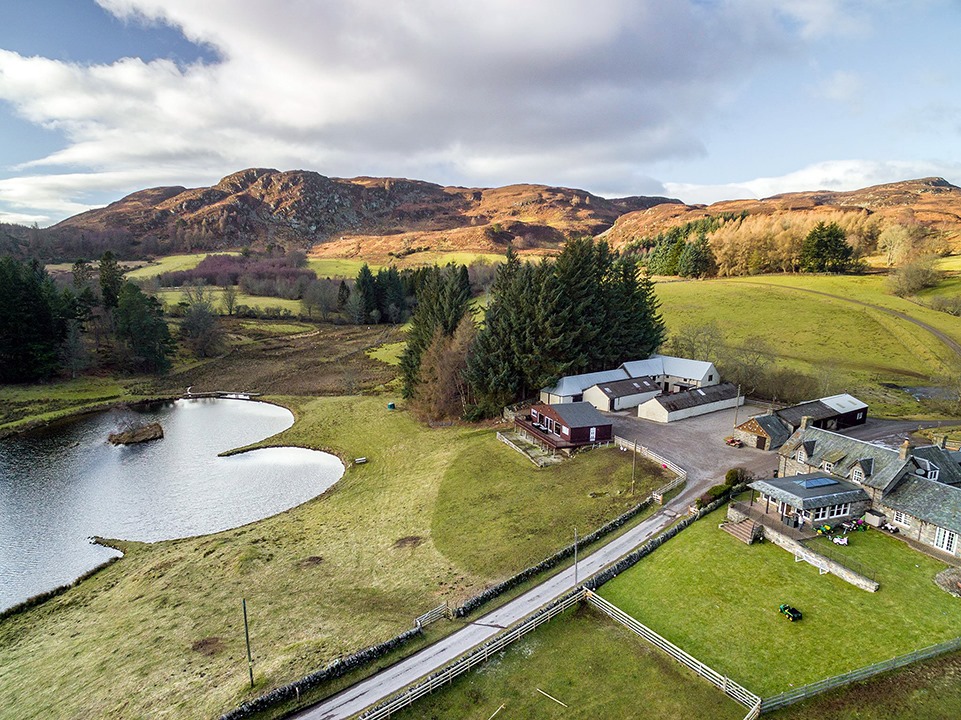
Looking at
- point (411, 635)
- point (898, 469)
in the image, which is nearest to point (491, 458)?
point (411, 635)

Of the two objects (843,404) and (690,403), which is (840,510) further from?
(690,403)

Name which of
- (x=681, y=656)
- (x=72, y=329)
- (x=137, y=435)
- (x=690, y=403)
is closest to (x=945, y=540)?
(x=681, y=656)

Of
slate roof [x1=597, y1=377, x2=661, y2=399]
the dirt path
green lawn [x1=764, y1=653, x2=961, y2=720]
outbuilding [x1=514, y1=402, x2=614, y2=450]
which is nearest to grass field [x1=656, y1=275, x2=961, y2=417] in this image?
the dirt path

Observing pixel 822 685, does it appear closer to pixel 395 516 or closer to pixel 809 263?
pixel 395 516

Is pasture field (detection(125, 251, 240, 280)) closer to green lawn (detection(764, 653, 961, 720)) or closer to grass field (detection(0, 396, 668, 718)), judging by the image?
grass field (detection(0, 396, 668, 718))

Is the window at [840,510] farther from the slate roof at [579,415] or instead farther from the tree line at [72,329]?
the tree line at [72,329]
